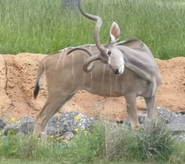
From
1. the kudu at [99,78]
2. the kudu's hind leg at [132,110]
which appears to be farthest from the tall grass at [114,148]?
the kudu at [99,78]

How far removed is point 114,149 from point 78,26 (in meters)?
6.82

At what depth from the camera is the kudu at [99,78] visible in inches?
425

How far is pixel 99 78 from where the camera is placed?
11078 millimetres

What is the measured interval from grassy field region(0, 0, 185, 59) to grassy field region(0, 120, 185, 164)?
517 cm

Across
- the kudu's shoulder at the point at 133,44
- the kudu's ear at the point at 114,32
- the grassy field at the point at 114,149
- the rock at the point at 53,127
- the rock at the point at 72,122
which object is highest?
the kudu's ear at the point at 114,32

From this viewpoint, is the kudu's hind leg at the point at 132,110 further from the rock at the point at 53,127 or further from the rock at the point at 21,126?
the rock at the point at 21,126

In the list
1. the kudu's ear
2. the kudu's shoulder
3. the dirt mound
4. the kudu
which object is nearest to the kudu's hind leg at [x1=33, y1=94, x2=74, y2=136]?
the kudu

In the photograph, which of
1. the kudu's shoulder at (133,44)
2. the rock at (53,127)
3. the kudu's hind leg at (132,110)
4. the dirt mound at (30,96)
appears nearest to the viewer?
→ the kudu's hind leg at (132,110)

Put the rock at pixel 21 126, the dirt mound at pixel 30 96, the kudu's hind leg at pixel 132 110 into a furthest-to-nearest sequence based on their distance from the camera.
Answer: the dirt mound at pixel 30 96
the kudu's hind leg at pixel 132 110
the rock at pixel 21 126

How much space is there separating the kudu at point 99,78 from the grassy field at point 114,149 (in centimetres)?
204

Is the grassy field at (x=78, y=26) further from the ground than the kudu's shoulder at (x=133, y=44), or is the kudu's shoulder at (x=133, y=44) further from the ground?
the kudu's shoulder at (x=133, y=44)

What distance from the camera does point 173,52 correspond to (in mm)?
14094

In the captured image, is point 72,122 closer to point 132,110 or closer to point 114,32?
point 132,110

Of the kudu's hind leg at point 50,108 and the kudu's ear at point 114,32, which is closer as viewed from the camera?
the kudu's ear at point 114,32
